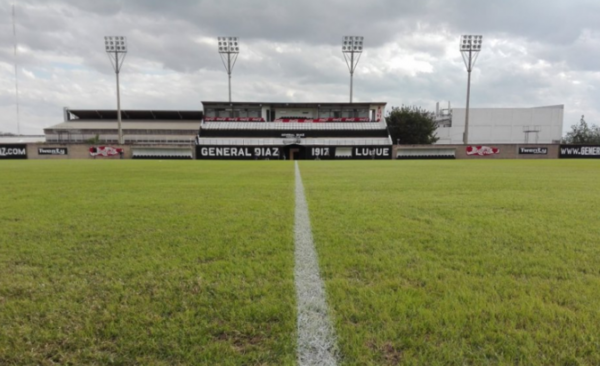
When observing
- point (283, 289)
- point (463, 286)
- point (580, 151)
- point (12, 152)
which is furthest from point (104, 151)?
point (580, 151)

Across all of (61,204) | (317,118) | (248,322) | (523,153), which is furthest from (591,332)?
(317,118)

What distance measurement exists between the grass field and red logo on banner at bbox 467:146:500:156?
112 feet

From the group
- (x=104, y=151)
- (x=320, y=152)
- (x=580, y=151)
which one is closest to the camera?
(x=580, y=151)

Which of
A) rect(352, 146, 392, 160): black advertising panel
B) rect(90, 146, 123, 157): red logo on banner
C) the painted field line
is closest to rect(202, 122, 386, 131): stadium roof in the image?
rect(352, 146, 392, 160): black advertising panel

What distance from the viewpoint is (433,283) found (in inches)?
88.7

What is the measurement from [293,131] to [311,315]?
43529mm

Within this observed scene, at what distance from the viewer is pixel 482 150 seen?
35156 millimetres

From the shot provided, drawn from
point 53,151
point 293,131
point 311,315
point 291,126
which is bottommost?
point 311,315

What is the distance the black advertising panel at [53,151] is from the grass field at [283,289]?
3713cm

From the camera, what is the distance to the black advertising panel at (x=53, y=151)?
112 ft

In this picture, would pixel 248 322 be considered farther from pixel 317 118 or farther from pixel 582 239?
pixel 317 118

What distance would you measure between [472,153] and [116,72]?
41954 mm

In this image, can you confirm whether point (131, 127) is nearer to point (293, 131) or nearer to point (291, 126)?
point (291, 126)

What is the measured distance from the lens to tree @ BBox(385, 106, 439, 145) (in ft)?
172
